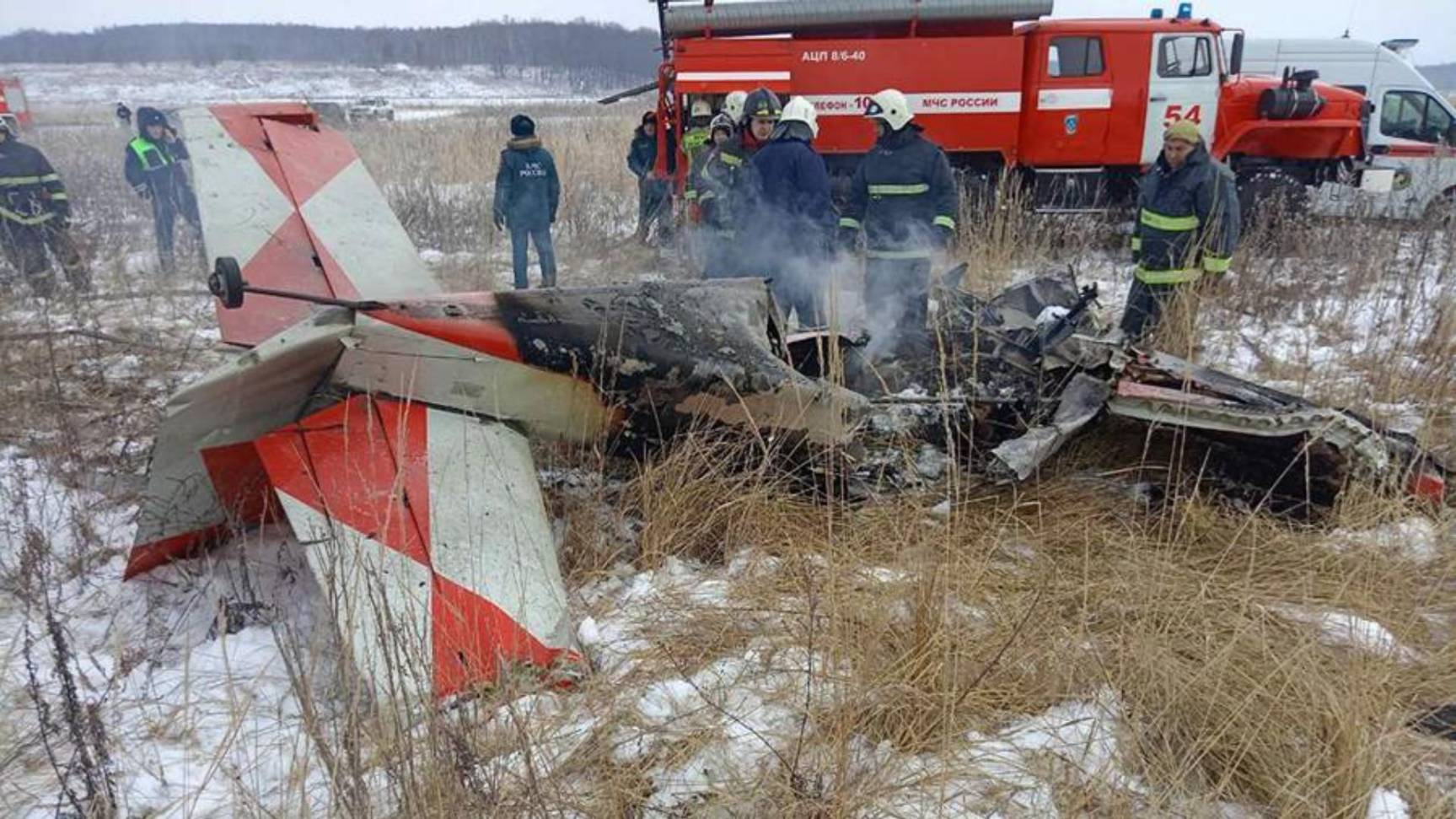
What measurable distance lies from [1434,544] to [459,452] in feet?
11.2

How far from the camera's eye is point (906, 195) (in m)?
5.27

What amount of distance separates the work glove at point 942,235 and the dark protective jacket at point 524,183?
3.85 metres

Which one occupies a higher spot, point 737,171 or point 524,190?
point 737,171

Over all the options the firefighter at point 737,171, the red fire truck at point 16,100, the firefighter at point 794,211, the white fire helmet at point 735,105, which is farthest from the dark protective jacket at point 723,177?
the red fire truck at point 16,100

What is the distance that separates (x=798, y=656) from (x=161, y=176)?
8915 millimetres

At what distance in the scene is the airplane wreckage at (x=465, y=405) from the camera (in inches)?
86.7

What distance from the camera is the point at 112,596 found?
278 cm

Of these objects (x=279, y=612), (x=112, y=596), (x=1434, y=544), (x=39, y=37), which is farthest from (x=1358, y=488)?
(x=39, y=37)

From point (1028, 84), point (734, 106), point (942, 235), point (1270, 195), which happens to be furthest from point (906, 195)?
point (1270, 195)

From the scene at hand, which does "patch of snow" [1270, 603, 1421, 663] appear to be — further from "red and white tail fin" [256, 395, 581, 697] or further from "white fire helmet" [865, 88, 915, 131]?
"white fire helmet" [865, 88, 915, 131]

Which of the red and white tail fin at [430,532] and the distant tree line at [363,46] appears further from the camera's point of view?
the distant tree line at [363,46]

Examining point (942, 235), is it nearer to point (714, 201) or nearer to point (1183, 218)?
point (1183, 218)

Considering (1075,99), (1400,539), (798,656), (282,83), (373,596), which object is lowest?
(798,656)

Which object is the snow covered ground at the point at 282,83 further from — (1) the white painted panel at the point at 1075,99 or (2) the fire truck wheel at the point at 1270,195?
(2) the fire truck wheel at the point at 1270,195
